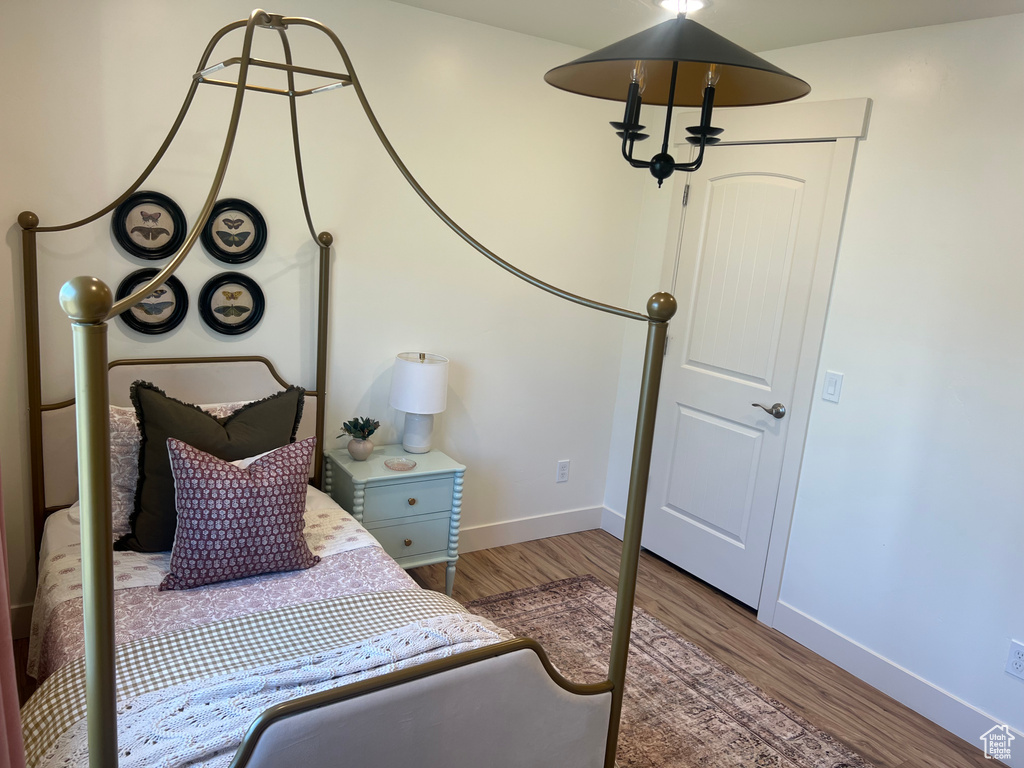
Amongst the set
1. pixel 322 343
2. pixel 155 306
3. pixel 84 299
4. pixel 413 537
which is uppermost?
pixel 84 299

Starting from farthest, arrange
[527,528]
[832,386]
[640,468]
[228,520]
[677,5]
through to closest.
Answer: [527,528] < [832,386] < [677,5] < [228,520] < [640,468]

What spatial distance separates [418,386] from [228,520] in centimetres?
106

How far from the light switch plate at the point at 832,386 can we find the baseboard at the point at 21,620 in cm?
307

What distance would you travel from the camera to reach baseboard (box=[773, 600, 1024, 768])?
2.51m

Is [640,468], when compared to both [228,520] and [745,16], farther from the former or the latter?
[745,16]

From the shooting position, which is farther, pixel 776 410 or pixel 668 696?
pixel 776 410

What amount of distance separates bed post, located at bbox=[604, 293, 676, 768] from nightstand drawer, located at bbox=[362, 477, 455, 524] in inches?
58.1

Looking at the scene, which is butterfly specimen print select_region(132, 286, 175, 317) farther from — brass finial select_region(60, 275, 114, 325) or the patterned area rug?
brass finial select_region(60, 275, 114, 325)

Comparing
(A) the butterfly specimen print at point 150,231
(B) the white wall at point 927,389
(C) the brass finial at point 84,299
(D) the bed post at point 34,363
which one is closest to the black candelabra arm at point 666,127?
(C) the brass finial at point 84,299

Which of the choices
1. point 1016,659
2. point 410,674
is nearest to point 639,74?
point 410,674

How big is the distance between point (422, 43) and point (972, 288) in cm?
226

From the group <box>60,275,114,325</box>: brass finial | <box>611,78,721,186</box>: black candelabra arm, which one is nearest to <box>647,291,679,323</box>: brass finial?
<box>611,78,721,186</box>: black candelabra arm

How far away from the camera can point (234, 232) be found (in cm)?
273

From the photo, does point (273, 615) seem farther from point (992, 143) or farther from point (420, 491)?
point (992, 143)
